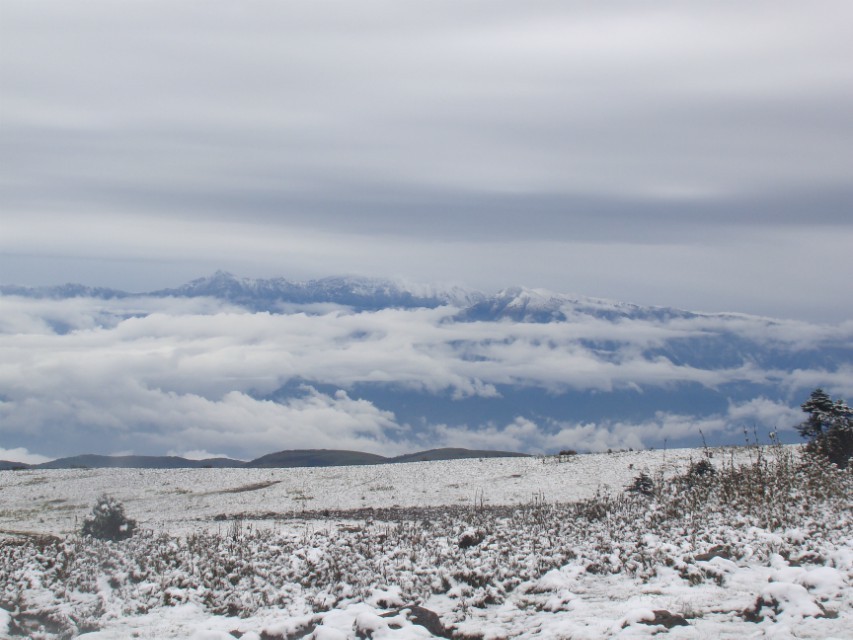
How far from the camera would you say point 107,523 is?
21.4 metres

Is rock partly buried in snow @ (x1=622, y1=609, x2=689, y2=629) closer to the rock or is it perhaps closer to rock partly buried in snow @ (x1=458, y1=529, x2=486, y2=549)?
the rock

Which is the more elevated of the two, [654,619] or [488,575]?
[654,619]

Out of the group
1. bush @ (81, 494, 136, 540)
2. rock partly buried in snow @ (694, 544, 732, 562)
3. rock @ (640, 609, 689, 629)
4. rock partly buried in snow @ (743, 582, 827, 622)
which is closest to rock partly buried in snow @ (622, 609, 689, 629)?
rock @ (640, 609, 689, 629)

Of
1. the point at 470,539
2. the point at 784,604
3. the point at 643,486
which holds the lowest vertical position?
the point at 643,486

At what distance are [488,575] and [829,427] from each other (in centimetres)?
2073

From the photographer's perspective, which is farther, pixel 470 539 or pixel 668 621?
pixel 470 539

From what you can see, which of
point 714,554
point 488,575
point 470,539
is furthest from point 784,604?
point 470,539

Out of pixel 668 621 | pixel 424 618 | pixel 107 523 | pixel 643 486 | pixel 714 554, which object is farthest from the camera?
pixel 643 486

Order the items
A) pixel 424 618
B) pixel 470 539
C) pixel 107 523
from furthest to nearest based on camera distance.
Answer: pixel 107 523
pixel 470 539
pixel 424 618

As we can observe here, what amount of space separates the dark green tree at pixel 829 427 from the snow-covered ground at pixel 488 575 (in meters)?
6.59

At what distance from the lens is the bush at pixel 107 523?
69.9 feet

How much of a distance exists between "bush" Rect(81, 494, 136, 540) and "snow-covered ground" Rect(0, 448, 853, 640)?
0.69 m

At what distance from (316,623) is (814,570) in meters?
7.90

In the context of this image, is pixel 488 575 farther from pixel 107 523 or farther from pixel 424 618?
pixel 107 523
